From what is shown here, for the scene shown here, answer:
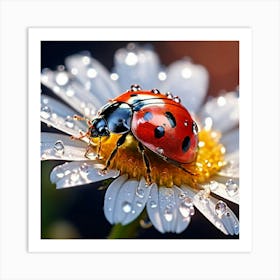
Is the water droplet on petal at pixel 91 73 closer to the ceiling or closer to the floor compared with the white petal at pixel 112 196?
closer to the ceiling

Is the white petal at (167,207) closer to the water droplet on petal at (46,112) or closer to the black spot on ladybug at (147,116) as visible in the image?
the black spot on ladybug at (147,116)

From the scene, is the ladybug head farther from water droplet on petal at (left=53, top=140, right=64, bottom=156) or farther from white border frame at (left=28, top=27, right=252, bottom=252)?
Answer: white border frame at (left=28, top=27, right=252, bottom=252)

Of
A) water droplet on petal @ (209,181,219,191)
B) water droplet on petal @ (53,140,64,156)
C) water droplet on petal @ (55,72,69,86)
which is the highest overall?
water droplet on petal @ (55,72,69,86)

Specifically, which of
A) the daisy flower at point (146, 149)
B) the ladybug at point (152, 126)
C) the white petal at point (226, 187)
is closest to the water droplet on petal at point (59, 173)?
the daisy flower at point (146, 149)

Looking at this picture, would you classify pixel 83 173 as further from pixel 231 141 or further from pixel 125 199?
pixel 231 141

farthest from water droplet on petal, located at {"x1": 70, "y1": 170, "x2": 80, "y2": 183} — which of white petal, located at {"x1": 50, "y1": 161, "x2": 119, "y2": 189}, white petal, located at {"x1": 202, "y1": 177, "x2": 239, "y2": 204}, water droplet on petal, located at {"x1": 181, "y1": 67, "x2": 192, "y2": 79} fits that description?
water droplet on petal, located at {"x1": 181, "y1": 67, "x2": 192, "y2": 79}

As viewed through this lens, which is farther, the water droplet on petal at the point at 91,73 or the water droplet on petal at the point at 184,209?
the water droplet on petal at the point at 91,73
